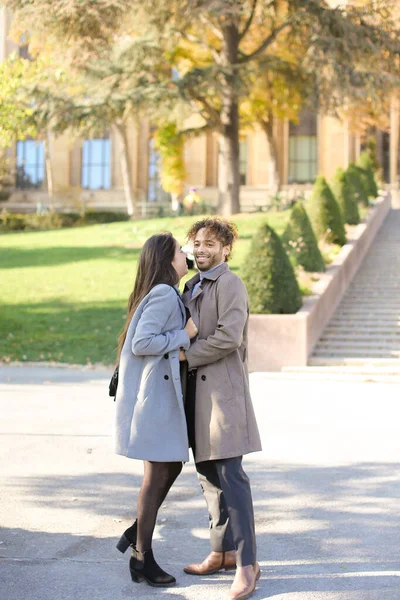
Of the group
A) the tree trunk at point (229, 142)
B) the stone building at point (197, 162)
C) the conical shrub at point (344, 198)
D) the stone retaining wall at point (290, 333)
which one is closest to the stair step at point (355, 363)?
the stone retaining wall at point (290, 333)

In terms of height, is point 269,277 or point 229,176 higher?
point 229,176

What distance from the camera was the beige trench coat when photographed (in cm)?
459

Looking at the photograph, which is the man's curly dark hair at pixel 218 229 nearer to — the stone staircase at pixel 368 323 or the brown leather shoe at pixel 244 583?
the brown leather shoe at pixel 244 583

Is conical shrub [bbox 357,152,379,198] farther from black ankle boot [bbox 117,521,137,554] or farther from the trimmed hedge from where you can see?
black ankle boot [bbox 117,521,137,554]

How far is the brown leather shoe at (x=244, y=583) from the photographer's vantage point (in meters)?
4.43

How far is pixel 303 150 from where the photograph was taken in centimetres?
4550

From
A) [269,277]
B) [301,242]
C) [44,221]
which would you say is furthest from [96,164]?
[269,277]

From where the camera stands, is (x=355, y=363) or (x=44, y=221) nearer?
(x=355, y=363)

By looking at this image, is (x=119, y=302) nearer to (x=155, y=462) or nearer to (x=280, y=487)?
(x=280, y=487)

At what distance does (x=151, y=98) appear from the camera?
80.9ft

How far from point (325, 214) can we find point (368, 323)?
4.32m

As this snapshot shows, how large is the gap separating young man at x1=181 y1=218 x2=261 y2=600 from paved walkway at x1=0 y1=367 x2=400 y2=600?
0.59 ft

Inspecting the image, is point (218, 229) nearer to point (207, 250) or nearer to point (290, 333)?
point (207, 250)

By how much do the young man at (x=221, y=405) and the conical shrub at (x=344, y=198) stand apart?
59.3ft
